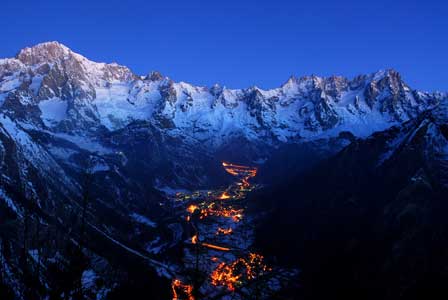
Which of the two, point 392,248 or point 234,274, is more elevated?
point 234,274

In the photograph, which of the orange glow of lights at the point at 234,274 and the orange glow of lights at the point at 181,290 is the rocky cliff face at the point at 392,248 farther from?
the orange glow of lights at the point at 181,290

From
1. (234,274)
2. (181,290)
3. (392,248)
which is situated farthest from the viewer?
(234,274)

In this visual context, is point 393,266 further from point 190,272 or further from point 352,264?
point 190,272

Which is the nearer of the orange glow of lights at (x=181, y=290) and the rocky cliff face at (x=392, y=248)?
the rocky cliff face at (x=392, y=248)

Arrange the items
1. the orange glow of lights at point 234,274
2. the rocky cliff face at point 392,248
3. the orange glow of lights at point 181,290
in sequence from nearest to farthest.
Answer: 1. the rocky cliff face at point 392,248
2. the orange glow of lights at point 181,290
3. the orange glow of lights at point 234,274

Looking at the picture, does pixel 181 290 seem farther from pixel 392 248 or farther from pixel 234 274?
pixel 392 248

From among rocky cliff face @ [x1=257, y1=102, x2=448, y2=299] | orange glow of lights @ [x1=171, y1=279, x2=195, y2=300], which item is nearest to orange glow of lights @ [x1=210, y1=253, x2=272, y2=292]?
orange glow of lights @ [x1=171, y1=279, x2=195, y2=300]

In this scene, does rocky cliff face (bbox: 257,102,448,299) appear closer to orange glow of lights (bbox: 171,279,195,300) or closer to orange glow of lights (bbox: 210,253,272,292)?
orange glow of lights (bbox: 210,253,272,292)

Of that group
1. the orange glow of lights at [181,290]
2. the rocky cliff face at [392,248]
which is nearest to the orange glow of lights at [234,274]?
the orange glow of lights at [181,290]

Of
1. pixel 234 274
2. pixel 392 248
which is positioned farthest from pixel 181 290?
pixel 392 248
